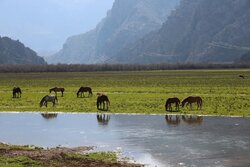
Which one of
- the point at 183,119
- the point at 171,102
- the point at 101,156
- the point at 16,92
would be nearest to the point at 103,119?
the point at 183,119

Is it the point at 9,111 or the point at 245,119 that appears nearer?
the point at 245,119

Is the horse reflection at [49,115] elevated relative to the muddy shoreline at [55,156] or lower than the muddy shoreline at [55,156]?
elevated

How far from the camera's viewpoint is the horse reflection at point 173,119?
35881mm

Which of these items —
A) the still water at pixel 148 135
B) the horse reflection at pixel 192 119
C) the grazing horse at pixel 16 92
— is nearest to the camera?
the still water at pixel 148 135

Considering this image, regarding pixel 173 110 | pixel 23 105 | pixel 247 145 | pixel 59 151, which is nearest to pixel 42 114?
pixel 23 105

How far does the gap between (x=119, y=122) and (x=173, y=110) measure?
28.3 feet

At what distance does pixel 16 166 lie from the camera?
2062cm

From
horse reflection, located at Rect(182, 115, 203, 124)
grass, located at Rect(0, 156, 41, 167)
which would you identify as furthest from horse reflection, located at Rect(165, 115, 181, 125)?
grass, located at Rect(0, 156, 41, 167)

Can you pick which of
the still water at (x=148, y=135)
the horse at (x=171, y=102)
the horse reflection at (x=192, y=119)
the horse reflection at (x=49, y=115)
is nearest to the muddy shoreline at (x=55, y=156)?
the still water at (x=148, y=135)

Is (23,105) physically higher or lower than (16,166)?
higher

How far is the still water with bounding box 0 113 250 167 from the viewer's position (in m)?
23.5

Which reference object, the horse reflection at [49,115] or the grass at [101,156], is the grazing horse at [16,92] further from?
the grass at [101,156]

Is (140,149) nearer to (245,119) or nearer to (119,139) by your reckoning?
(119,139)

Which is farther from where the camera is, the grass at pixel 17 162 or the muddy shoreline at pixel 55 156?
the muddy shoreline at pixel 55 156
